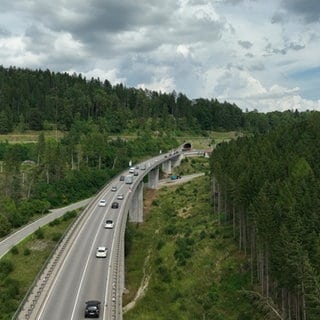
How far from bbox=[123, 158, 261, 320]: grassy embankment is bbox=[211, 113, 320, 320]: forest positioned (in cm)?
242

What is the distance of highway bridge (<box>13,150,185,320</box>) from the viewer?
4159cm

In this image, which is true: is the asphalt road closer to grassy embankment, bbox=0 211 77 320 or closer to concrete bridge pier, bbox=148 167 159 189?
grassy embankment, bbox=0 211 77 320

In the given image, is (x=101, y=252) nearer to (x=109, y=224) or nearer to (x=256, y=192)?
(x=109, y=224)

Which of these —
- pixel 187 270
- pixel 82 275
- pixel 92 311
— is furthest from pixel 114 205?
pixel 92 311

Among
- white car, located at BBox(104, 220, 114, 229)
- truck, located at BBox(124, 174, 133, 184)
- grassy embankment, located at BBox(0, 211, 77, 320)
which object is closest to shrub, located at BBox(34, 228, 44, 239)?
grassy embankment, located at BBox(0, 211, 77, 320)

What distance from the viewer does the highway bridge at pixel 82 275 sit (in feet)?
136

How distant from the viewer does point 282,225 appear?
4425 centimetres

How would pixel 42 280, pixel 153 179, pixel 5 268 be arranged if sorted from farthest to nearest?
pixel 153 179, pixel 5 268, pixel 42 280

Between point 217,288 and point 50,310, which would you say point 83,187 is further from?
point 50,310

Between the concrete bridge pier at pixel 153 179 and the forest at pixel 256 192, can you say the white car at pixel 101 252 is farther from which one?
the concrete bridge pier at pixel 153 179

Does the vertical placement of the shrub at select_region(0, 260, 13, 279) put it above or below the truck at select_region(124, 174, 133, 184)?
below

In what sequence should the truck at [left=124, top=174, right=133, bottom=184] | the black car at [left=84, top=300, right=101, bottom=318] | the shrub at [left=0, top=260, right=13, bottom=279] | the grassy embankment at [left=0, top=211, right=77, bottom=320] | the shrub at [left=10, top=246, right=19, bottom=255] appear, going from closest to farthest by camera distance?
the black car at [left=84, top=300, right=101, bottom=318]
the grassy embankment at [left=0, top=211, right=77, bottom=320]
the shrub at [left=0, top=260, right=13, bottom=279]
the shrub at [left=10, top=246, right=19, bottom=255]
the truck at [left=124, top=174, right=133, bottom=184]

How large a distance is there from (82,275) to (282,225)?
20.7m

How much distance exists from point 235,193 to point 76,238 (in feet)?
71.7
